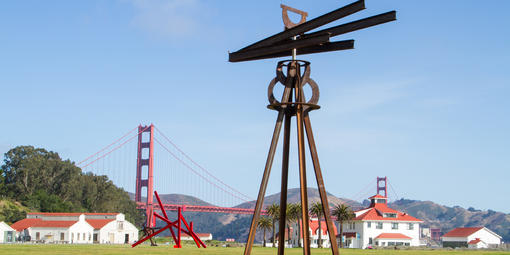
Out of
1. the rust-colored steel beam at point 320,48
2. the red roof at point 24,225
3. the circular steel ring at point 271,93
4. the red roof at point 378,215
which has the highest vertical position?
the rust-colored steel beam at point 320,48

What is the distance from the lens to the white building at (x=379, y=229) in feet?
375

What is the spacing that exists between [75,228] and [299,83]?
7952 cm

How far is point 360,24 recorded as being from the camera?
21.7 meters

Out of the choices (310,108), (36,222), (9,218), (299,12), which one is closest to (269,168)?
(310,108)

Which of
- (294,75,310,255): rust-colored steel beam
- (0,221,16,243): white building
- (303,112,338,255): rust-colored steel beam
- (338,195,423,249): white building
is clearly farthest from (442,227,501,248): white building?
(303,112,338,255): rust-colored steel beam

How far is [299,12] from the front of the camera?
23656 mm

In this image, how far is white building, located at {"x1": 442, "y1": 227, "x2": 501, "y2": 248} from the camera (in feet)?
379

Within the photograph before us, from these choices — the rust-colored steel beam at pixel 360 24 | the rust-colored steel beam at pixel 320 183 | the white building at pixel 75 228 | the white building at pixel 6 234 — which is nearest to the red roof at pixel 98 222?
the white building at pixel 75 228

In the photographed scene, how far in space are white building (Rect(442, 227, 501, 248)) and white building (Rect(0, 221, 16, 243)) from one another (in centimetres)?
7282

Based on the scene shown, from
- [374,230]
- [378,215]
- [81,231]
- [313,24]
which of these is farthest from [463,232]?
[313,24]

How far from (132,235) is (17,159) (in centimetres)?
4399

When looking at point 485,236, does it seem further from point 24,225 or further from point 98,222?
point 24,225

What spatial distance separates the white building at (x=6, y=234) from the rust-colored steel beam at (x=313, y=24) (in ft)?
247

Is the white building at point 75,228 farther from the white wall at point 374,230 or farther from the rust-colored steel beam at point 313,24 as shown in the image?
the rust-colored steel beam at point 313,24
